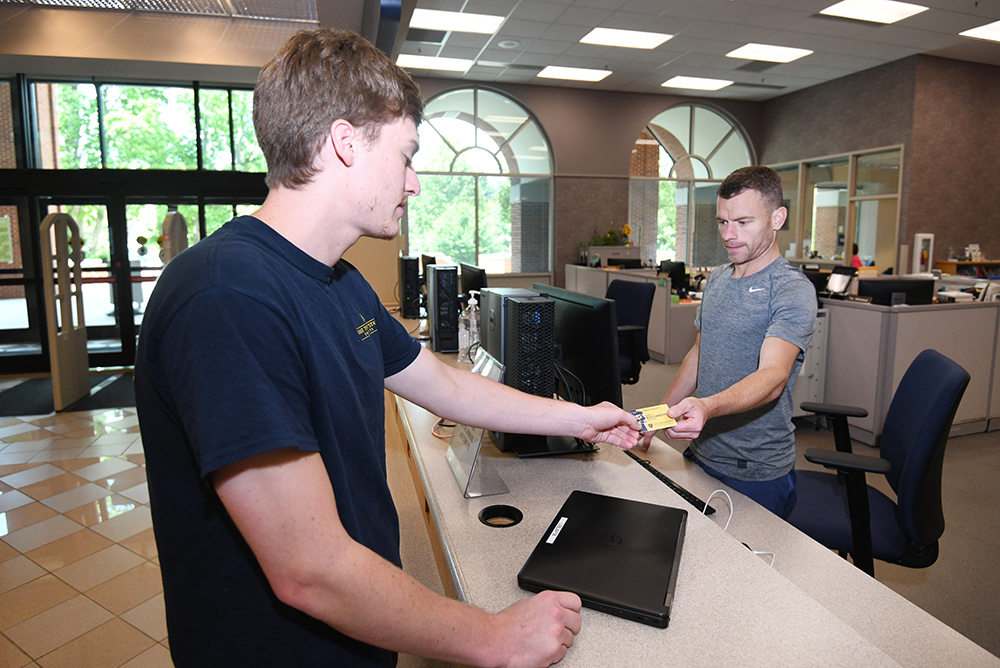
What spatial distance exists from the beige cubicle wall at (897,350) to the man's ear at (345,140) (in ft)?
13.9

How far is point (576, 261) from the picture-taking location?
9477 mm

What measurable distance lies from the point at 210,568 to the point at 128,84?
7782mm

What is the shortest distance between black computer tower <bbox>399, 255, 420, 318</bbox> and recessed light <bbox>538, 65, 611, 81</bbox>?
5.30 meters

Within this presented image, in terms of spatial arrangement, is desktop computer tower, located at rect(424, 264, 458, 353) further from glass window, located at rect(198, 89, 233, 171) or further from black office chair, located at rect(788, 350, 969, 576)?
glass window, located at rect(198, 89, 233, 171)

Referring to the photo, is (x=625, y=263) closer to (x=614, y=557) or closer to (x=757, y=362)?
(x=757, y=362)

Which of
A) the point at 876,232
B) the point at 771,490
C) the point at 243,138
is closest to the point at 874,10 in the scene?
the point at 876,232

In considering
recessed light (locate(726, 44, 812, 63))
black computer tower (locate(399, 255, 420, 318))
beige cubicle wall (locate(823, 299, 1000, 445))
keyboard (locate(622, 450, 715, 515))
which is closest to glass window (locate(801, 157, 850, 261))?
recessed light (locate(726, 44, 812, 63))

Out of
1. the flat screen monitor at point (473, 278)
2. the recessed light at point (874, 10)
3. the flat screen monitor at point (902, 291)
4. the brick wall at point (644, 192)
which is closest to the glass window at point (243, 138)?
the flat screen monitor at point (473, 278)

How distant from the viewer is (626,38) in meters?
7.11

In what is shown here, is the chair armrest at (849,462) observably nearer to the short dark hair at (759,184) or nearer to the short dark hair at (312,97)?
the short dark hair at (759,184)

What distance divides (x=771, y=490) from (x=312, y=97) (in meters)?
1.75

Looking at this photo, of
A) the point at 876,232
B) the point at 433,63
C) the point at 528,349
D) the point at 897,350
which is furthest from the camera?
the point at 876,232

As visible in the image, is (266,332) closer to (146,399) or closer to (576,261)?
(146,399)

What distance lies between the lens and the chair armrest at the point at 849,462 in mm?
1697
